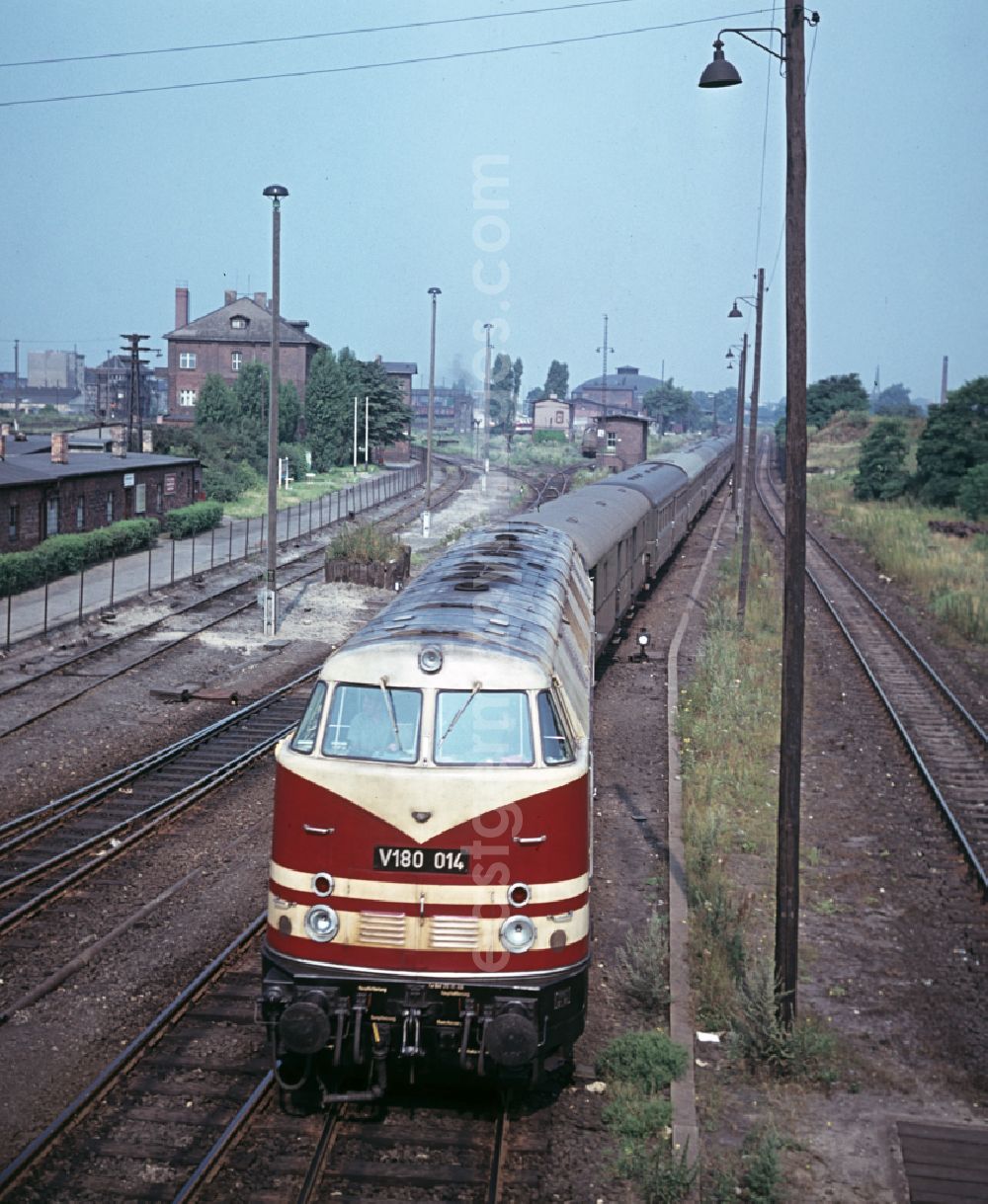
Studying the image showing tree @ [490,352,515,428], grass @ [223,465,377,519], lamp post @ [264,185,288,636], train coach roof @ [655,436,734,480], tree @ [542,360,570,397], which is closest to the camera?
lamp post @ [264,185,288,636]

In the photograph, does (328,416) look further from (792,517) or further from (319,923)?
(319,923)

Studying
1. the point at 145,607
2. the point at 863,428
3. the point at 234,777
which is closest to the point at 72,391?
the point at 863,428

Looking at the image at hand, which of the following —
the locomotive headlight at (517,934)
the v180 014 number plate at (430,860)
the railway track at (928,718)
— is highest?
the v180 014 number plate at (430,860)

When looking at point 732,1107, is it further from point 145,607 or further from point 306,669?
point 145,607

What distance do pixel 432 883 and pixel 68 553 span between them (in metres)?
28.5

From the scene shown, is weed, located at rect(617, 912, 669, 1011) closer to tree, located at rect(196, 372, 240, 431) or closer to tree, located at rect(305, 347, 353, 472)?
tree, located at rect(196, 372, 240, 431)

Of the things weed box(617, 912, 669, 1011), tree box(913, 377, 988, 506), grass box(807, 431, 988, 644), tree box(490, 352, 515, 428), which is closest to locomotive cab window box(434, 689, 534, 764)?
weed box(617, 912, 669, 1011)

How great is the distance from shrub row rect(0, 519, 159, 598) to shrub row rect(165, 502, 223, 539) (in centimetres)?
113

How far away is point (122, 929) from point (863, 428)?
10362 cm

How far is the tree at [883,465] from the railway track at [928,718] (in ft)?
88.8

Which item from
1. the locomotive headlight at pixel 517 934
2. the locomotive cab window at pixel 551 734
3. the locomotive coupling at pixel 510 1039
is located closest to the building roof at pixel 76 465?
the locomotive cab window at pixel 551 734

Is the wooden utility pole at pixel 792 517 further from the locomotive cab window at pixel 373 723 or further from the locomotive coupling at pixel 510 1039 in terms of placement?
the locomotive cab window at pixel 373 723

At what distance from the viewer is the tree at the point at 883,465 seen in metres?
60.1

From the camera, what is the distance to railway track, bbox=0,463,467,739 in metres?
20.7
